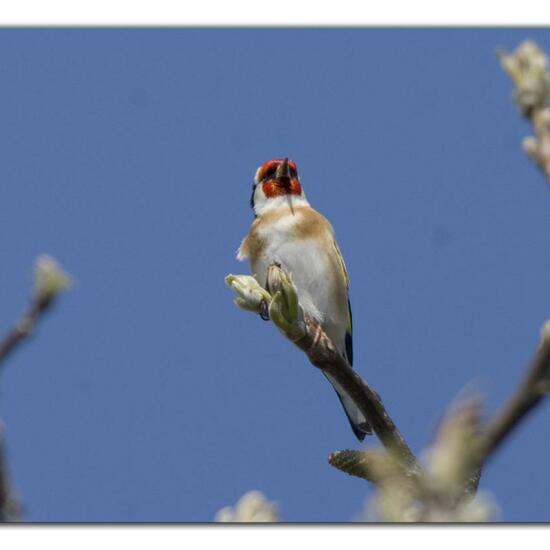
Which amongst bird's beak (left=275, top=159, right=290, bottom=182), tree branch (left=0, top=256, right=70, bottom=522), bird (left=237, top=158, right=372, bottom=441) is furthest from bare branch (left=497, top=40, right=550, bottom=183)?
bird's beak (left=275, top=159, right=290, bottom=182)

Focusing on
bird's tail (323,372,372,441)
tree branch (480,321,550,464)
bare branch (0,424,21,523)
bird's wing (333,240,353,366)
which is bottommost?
tree branch (480,321,550,464)

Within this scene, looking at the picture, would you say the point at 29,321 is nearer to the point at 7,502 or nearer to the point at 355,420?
the point at 7,502

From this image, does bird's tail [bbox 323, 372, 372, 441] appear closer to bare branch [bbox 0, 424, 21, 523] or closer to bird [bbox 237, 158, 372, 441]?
bird [bbox 237, 158, 372, 441]

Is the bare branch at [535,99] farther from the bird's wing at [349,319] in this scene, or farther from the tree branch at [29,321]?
the bird's wing at [349,319]

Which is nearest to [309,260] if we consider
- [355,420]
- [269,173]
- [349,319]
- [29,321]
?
[349,319]

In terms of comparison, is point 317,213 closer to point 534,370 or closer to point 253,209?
point 253,209

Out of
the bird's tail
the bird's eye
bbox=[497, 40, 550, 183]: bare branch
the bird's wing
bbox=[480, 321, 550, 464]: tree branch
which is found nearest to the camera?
bbox=[480, 321, 550, 464]: tree branch

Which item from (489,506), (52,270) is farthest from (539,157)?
(52,270)

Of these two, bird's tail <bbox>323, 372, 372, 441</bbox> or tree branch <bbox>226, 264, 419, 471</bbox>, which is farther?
bird's tail <bbox>323, 372, 372, 441</bbox>
